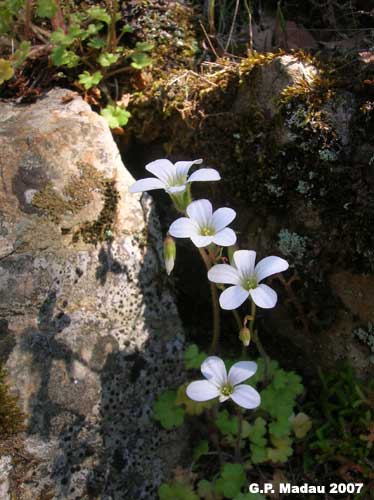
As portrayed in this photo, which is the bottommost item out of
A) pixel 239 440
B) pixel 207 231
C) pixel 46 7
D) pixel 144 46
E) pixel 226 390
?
pixel 239 440

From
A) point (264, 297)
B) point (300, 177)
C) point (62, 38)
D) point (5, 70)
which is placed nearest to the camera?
point (264, 297)

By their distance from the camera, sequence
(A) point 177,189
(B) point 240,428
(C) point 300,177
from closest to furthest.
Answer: (A) point 177,189 → (B) point 240,428 → (C) point 300,177

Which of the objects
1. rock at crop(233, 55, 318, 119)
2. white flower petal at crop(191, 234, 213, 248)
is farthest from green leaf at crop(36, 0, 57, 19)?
white flower petal at crop(191, 234, 213, 248)

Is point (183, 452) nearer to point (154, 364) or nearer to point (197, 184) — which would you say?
point (154, 364)

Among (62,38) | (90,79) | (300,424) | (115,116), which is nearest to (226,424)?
(300,424)

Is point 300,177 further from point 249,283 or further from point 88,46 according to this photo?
point 88,46

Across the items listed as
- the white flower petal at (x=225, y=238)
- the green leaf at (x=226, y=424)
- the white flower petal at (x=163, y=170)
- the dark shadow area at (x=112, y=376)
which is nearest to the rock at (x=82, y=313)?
the dark shadow area at (x=112, y=376)

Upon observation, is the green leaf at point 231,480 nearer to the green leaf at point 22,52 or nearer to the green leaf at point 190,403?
the green leaf at point 190,403
